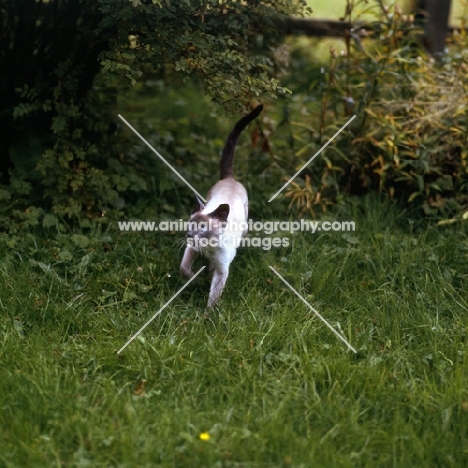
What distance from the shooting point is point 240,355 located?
11.8 feet

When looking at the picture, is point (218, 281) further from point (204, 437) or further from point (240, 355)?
point (204, 437)

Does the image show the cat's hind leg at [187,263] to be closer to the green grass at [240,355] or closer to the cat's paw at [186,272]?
the cat's paw at [186,272]

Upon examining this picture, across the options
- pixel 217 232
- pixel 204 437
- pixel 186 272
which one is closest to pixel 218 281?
pixel 186 272

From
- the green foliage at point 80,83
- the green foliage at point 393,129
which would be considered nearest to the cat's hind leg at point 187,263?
the green foliage at point 80,83

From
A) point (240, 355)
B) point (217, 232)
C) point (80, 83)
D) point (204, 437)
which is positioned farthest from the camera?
point (80, 83)

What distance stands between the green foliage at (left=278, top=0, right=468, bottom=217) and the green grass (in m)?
0.42

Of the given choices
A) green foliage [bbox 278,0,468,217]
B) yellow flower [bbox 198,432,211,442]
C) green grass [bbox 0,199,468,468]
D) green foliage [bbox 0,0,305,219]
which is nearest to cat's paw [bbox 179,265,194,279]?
green grass [bbox 0,199,468,468]

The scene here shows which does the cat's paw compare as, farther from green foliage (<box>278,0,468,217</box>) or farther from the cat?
green foliage (<box>278,0,468,217</box>)

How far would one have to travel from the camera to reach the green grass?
3.00 meters

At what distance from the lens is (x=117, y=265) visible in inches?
174

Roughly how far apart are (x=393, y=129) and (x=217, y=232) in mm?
1721

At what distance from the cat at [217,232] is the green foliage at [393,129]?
0.81 m

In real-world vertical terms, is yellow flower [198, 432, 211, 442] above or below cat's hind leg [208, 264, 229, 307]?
above

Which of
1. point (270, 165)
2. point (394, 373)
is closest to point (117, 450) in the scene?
point (394, 373)
